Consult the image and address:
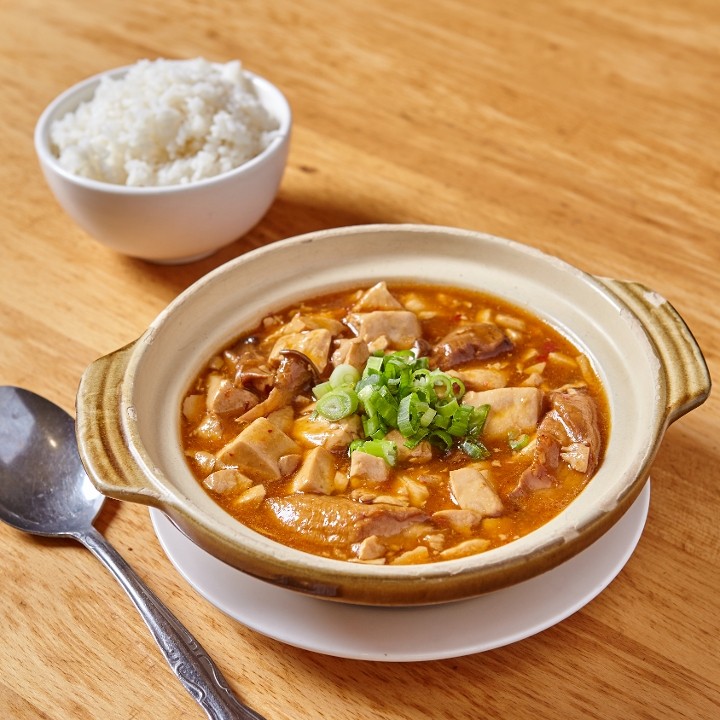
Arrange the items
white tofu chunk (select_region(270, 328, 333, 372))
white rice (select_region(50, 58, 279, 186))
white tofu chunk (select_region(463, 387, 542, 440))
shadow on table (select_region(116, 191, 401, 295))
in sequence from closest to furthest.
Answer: white tofu chunk (select_region(463, 387, 542, 440)) < white tofu chunk (select_region(270, 328, 333, 372)) < white rice (select_region(50, 58, 279, 186)) < shadow on table (select_region(116, 191, 401, 295))

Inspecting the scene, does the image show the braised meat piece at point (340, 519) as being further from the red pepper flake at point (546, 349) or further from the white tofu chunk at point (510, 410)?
the red pepper flake at point (546, 349)

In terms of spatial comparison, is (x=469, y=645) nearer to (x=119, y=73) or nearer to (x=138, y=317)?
(x=138, y=317)

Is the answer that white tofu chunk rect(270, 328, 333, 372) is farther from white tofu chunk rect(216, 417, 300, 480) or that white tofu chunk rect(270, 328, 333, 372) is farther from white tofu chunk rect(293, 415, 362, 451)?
white tofu chunk rect(216, 417, 300, 480)

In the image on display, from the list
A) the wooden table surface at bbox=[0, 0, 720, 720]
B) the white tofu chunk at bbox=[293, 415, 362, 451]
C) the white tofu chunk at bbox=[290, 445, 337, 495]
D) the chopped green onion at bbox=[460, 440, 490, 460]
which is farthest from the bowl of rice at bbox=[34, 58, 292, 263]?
the chopped green onion at bbox=[460, 440, 490, 460]

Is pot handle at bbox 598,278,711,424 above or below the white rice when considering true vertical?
above

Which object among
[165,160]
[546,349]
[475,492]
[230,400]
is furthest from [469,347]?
[165,160]

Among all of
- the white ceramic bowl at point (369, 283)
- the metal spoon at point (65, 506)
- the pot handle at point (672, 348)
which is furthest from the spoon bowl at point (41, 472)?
the pot handle at point (672, 348)

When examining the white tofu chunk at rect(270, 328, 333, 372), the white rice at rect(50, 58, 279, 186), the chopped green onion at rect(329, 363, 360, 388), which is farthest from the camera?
the white rice at rect(50, 58, 279, 186)

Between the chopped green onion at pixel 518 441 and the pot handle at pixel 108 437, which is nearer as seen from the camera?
the pot handle at pixel 108 437
